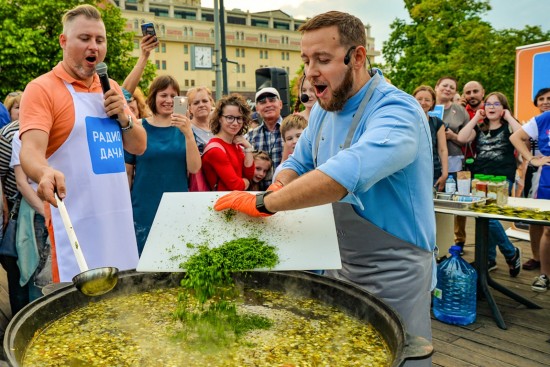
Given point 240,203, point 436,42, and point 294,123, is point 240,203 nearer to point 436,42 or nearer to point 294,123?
point 294,123

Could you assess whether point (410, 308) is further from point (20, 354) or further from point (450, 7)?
point (450, 7)

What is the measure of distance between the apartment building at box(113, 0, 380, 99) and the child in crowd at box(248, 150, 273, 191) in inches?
2261

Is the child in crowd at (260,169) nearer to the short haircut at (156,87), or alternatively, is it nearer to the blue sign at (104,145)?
the short haircut at (156,87)

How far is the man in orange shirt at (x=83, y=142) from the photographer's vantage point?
2461 millimetres

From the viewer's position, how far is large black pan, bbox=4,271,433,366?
1358 millimetres

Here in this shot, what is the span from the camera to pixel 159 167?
3904 millimetres

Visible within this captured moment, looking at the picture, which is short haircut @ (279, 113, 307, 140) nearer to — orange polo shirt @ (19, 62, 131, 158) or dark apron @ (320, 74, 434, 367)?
Result: orange polo shirt @ (19, 62, 131, 158)

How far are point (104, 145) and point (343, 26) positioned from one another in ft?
4.97

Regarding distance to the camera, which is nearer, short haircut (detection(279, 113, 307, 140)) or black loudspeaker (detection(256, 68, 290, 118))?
short haircut (detection(279, 113, 307, 140))

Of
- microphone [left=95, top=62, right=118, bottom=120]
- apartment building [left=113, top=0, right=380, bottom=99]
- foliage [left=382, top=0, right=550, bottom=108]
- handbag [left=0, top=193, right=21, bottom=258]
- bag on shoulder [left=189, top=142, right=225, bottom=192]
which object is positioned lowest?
handbag [left=0, top=193, right=21, bottom=258]

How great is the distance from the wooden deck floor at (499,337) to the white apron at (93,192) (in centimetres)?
188

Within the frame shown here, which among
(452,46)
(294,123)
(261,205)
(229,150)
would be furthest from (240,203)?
(452,46)

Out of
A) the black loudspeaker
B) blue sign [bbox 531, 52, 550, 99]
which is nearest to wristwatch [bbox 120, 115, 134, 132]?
blue sign [bbox 531, 52, 550, 99]

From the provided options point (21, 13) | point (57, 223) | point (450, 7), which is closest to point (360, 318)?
point (57, 223)
